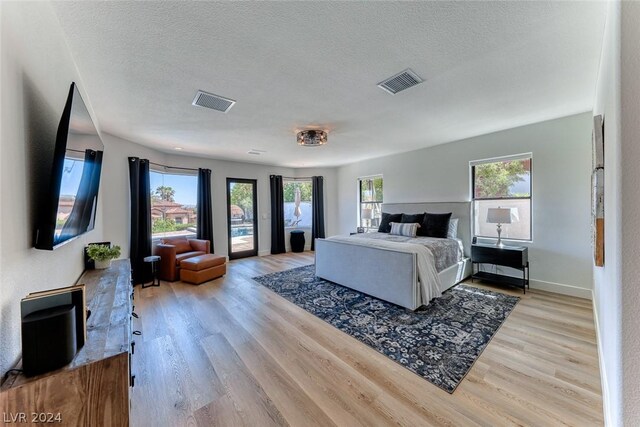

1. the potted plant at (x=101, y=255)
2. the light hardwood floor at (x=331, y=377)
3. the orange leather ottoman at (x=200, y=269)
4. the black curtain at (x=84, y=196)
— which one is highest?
the black curtain at (x=84, y=196)

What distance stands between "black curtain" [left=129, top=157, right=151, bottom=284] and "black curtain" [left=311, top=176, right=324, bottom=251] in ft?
13.3

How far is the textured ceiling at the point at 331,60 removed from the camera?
4.93 ft

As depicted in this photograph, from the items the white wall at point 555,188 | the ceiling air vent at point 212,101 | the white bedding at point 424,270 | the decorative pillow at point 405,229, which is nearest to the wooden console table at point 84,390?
the ceiling air vent at point 212,101

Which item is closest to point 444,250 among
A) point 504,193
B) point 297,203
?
point 504,193

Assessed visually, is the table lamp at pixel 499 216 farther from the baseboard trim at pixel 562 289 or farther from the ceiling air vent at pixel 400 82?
the ceiling air vent at pixel 400 82

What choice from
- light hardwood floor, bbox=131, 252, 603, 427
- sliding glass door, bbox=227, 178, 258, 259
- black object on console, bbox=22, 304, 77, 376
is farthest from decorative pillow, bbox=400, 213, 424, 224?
black object on console, bbox=22, 304, 77, 376

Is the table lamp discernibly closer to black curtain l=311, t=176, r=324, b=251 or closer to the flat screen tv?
black curtain l=311, t=176, r=324, b=251

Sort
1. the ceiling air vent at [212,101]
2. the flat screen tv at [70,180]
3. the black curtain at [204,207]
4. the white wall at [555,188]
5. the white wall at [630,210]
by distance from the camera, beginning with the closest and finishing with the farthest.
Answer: the white wall at [630,210] → the flat screen tv at [70,180] → the ceiling air vent at [212,101] → the white wall at [555,188] → the black curtain at [204,207]

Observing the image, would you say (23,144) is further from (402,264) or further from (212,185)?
(212,185)

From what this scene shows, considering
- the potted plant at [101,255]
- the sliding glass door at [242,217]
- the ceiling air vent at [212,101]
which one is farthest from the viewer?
the sliding glass door at [242,217]

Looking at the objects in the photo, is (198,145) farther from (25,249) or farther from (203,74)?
(25,249)

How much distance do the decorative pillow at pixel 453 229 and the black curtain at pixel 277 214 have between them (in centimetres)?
424

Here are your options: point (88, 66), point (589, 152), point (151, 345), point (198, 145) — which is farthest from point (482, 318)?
point (198, 145)

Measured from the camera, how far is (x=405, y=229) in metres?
4.60
